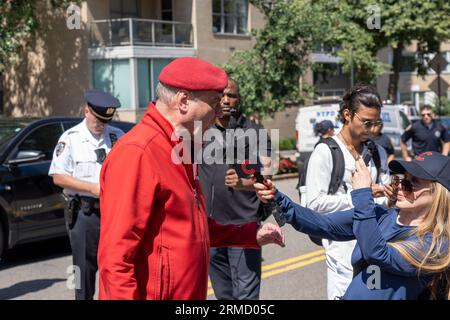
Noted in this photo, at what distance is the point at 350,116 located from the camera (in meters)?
4.18

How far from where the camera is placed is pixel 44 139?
28.2 ft

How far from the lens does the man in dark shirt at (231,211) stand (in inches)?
199

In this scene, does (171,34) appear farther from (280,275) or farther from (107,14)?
(280,275)

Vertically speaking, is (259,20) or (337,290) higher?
(259,20)

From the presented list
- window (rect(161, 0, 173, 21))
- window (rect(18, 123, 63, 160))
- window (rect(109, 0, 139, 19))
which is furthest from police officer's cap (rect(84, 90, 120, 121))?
window (rect(161, 0, 173, 21))

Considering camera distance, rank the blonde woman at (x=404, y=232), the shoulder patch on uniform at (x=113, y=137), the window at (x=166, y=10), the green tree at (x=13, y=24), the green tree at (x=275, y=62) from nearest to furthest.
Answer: the blonde woman at (x=404, y=232), the shoulder patch on uniform at (x=113, y=137), the green tree at (x=13, y=24), the green tree at (x=275, y=62), the window at (x=166, y=10)

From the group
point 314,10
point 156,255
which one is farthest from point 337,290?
point 314,10

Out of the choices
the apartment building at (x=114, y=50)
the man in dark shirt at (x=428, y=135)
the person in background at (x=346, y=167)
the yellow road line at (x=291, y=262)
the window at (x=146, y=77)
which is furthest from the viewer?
the window at (x=146, y=77)

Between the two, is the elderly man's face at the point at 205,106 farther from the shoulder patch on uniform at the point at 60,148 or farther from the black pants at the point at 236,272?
the shoulder patch on uniform at the point at 60,148

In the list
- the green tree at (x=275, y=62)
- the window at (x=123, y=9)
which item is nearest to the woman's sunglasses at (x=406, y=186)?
the green tree at (x=275, y=62)

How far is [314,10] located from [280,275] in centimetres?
1437

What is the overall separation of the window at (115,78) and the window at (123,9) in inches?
90.8

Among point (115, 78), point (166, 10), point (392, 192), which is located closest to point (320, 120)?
point (115, 78)

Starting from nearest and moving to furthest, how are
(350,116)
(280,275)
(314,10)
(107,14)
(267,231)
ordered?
1. (267,231)
2. (350,116)
3. (280,275)
4. (314,10)
5. (107,14)
